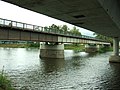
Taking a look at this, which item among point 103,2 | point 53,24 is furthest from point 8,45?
point 103,2

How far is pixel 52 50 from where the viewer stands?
60625 mm

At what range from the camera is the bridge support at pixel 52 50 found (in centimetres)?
6013

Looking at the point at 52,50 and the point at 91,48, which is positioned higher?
the point at 52,50

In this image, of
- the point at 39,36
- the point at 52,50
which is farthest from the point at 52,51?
the point at 39,36

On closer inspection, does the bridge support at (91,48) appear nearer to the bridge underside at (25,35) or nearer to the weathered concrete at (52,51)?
the weathered concrete at (52,51)

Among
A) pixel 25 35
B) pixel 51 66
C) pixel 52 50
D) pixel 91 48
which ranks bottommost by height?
pixel 51 66

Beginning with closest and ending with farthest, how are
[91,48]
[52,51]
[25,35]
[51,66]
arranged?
[25,35] → [51,66] → [52,51] → [91,48]

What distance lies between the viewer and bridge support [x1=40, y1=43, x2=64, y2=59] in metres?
→ 60.1

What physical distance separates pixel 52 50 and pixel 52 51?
0.62 metres

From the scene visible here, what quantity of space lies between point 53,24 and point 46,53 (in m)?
105

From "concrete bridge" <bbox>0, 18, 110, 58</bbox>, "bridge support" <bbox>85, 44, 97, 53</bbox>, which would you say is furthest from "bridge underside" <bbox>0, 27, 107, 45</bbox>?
"bridge support" <bbox>85, 44, 97, 53</bbox>

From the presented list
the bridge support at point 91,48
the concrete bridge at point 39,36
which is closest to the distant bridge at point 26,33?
the concrete bridge at point 39,36

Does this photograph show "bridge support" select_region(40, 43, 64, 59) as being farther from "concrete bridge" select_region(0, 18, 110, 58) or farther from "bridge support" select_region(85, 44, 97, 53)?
"bridge support" select_region(85, 44, 97, 53)

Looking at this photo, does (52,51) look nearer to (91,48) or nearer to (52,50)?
(52,50)
